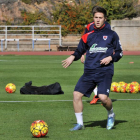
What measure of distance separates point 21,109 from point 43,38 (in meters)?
30.8

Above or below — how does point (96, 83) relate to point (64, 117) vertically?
above

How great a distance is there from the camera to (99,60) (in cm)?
735

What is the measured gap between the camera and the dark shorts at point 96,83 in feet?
24.2

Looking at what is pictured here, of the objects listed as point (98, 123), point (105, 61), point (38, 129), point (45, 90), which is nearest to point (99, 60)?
point (105, 61)

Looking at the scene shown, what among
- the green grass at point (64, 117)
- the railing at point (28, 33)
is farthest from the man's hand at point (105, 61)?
the railing at point (28, 33)

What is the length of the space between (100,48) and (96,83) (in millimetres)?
595

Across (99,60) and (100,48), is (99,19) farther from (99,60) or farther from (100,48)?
(99,60)

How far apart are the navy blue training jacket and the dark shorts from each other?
8cm

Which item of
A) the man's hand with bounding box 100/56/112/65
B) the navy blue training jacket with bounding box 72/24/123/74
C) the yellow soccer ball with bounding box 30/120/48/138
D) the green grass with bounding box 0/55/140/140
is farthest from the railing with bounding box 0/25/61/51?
the yellow soccer ball with bounding box 30/120/48/138

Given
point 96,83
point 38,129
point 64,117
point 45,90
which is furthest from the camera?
point 45,90

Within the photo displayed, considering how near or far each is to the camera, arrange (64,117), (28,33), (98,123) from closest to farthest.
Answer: (98,123), (64,117), (28,33)

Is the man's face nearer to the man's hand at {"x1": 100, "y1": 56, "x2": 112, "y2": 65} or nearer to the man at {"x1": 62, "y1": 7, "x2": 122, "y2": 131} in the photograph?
the man at {"x1": 62, "y1": 7, "x2": 122, "y2": 131}

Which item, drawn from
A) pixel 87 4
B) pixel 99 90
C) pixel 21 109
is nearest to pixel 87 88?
pixel 99 90

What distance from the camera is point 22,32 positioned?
4153 centimetres
